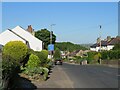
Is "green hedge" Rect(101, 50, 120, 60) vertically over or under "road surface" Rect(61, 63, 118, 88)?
over

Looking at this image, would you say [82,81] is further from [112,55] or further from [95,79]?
[112,55]

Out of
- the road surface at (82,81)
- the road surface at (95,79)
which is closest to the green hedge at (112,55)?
the road surface at (95,79)

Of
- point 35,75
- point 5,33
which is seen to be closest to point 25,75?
point 35,75

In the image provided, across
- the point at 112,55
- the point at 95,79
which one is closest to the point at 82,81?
the point at 95,79

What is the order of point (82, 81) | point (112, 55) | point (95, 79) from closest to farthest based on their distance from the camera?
1. point (82, 81)
2. point (95, 79)
3. point (112, 55)

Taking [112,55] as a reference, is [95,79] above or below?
below

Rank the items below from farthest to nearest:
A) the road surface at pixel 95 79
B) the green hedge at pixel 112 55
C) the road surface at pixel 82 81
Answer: the green hedge at pixel 112 55, the road surface at pixel 95 79, the road surface at pixel 82 81

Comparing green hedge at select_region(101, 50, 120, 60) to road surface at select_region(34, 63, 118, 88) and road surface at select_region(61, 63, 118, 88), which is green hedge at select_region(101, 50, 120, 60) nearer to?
road surface at select_region(61, 63, 118, 88)

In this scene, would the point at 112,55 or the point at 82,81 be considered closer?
the point at 82,81

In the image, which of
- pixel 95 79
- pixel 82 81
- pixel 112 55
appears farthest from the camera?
pixel 112 55

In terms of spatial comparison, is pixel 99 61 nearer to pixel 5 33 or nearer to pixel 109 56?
pixel 109 56

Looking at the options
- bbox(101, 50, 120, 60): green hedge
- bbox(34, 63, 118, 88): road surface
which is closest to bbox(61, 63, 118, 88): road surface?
bbox(34, 63, 118, 88): road surface

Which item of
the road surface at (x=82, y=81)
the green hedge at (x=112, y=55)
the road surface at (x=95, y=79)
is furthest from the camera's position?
the green hedge at (x=112, y=55)

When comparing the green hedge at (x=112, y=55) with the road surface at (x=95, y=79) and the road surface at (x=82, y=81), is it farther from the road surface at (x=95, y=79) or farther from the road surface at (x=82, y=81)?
the road surface at (x=82, y=81)
